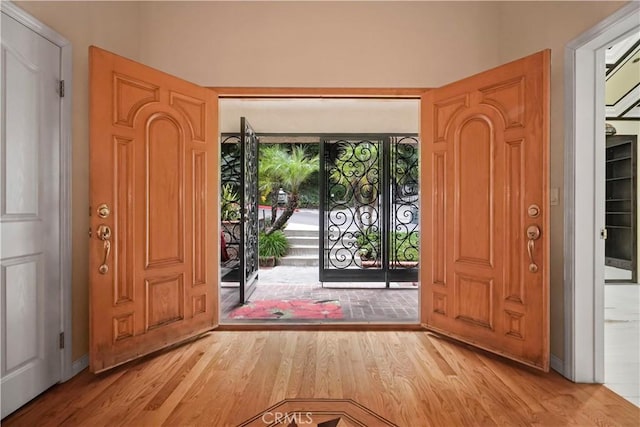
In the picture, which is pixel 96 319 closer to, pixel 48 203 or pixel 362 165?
pixel 48 203

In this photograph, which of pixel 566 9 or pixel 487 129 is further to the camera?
pixel 487 129

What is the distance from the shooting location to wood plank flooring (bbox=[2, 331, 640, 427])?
1900mm

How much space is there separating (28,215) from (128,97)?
3.34ft

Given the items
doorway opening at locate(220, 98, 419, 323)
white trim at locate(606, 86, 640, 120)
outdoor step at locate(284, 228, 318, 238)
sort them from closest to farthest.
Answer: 1. white trim at locate(606, 86, 640, 120)
2. doorway opening at locate(220, 98, 419, 323)
3. outdoor step at locate(284, 228, 318, 238)

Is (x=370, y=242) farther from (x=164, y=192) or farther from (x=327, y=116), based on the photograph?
(x=164, y=192)

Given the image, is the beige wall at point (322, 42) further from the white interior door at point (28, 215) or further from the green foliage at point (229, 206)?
the green foliage at point (229, 206)

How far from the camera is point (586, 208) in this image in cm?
229

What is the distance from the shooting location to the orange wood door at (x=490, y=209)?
92.0 inches

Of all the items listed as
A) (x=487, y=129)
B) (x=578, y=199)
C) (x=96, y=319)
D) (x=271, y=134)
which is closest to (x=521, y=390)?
(x=578, y=199)

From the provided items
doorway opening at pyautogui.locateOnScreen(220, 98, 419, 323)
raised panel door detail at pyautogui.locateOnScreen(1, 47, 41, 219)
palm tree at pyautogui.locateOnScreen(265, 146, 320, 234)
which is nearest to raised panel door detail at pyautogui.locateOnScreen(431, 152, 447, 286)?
doorway opening at pyautogui.locateOnScreen(220, 98, 419, 323)

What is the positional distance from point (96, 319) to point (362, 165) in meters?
3.93

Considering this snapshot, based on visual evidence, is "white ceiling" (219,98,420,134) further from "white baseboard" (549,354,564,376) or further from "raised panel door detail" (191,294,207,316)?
"white baseboard" (549,354,564,376)

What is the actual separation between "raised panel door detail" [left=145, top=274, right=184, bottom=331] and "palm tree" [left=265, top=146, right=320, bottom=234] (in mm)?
5650

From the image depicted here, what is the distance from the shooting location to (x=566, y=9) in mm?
2373
